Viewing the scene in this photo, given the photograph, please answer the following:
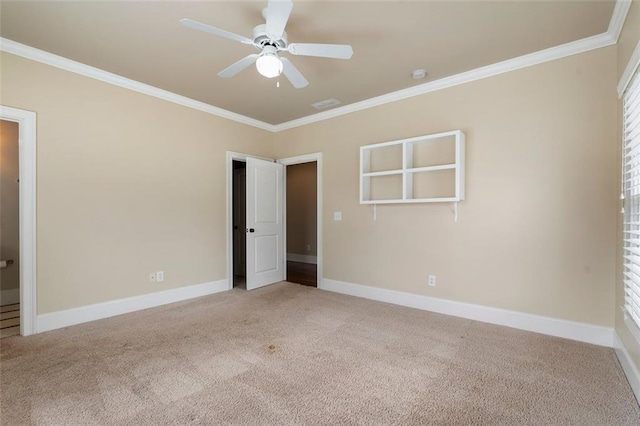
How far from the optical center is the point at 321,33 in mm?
2490

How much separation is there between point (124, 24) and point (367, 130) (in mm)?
2788

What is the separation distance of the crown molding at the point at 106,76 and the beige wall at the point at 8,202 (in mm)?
1601

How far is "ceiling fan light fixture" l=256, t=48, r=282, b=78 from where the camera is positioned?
2145 mm

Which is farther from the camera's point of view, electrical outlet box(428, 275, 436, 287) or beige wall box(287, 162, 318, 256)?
beige wall box(287, 162, 318, 256)

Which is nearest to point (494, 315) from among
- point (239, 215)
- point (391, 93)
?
point (391, 93)

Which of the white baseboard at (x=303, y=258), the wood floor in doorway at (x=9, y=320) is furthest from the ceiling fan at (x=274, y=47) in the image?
the white baseboard at (x=303, y=258)

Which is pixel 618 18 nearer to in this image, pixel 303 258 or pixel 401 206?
pixel 401 206

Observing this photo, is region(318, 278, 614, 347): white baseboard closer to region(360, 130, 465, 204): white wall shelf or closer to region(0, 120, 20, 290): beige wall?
region(360, 130, 465, 204): white wall shelf

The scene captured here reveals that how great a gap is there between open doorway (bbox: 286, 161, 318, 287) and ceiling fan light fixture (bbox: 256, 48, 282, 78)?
466 centimetres

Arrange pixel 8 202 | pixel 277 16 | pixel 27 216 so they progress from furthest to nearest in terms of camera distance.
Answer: pixel 8 202 < pixel 27 216 < pixel 277 16

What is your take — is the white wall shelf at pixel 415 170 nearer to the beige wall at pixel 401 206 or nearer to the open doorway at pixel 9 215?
the beige wall at pixel 401 206

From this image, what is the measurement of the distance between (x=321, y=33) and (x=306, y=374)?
8.77ft

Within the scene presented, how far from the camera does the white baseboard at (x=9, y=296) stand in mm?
3760

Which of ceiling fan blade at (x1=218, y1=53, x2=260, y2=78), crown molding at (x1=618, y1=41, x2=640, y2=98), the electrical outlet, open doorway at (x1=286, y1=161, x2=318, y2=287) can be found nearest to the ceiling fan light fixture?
ceiling fan blade at (x1=218, y1=53, x2=260, y2=78)
